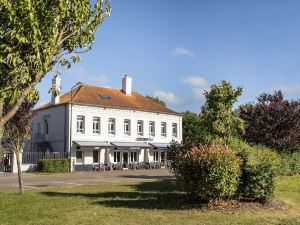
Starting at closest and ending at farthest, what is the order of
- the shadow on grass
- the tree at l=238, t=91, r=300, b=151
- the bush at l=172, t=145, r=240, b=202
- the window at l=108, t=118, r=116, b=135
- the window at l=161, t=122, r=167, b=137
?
the bush at l=172, t=145, r=240, b=202 → the shadow on grass → the tree at l=238, t=91, r=300, b=151 → the window at l=108, t=118, r=116, b=135 → the window at l=161, t=122, r=167, b=137

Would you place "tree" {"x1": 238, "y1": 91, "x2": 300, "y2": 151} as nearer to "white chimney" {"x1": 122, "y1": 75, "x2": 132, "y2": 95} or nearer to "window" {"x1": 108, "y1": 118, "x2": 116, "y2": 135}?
"window" {"x1": 108, "y1": 118, "x2": 116, "y2": 135}

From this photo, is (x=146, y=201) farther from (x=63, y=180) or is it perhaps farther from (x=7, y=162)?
(x=7, y=162)

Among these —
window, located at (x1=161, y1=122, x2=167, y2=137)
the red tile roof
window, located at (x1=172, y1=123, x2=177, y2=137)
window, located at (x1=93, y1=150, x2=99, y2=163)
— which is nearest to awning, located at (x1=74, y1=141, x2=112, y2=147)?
window, located at (x1=93, y1=150, x2=99, y2=163)

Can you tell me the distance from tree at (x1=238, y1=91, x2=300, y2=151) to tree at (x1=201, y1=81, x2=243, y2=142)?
395 inches

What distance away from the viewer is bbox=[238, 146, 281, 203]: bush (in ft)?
44.3

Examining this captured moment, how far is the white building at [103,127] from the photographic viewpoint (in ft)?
140

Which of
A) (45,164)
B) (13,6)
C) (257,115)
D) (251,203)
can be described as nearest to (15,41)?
(13,6)

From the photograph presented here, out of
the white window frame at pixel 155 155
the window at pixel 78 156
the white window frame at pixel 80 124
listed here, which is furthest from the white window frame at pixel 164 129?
the window at pixel 78 156

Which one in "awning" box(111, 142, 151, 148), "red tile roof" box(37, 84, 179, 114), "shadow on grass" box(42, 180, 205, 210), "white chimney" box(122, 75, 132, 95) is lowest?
"shadow on grass" box(42, 180, 205, 210)

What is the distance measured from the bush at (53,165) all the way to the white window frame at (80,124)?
4.61m

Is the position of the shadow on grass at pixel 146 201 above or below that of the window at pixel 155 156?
below

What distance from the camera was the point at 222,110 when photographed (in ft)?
59.5

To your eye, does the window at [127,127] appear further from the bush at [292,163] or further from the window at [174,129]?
the bush at [292,163]

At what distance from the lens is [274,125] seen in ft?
92.2
